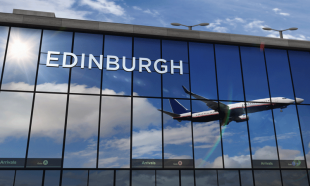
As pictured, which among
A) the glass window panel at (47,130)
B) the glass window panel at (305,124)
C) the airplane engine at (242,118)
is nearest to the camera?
the glass window panel at (47,130)

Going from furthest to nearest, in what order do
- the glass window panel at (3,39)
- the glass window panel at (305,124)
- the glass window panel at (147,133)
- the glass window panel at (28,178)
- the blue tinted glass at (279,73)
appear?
the blue tinted glass at (279,73) → the glass window panel at (305,124) → the glass window panel at (3,39) → the glass window panel at (147,133) → the glass window panel at (28,178)

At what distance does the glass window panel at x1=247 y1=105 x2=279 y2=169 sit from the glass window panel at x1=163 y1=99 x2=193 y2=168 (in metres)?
5.08

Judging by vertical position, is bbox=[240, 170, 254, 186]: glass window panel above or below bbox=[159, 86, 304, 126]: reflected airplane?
below

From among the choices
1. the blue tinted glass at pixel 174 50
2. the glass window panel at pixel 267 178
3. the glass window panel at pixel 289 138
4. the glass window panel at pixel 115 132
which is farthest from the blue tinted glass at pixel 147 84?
the glass window panel at pixel 289 138

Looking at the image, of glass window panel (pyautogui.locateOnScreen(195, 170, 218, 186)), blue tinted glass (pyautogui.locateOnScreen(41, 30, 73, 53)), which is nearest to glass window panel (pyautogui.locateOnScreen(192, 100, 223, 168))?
glass window panel (pyautogui.locateOnScreen(195, 170, 218, 186))

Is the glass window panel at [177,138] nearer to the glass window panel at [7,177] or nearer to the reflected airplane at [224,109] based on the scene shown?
the reflected airplane at [224,109]

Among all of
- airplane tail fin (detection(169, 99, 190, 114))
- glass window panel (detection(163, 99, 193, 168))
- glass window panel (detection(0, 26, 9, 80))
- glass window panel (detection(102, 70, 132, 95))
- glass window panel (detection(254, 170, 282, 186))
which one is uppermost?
glass window panel (detection(0, 26, 9, 80))

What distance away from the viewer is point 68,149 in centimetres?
1722

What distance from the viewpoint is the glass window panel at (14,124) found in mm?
16641

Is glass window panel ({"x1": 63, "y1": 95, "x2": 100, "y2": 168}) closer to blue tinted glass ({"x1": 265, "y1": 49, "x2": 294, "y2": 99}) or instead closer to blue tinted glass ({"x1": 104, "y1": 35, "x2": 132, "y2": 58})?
blue tinted glass ({"x1": 104, "y1": 35, "x2": 132, "y2": 58})

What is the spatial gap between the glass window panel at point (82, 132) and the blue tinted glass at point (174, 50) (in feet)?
21.7

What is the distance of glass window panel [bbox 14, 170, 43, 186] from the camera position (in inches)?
645

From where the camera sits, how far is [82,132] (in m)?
17.7

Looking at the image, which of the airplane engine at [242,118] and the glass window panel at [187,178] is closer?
the glass window panel at [187,178]
